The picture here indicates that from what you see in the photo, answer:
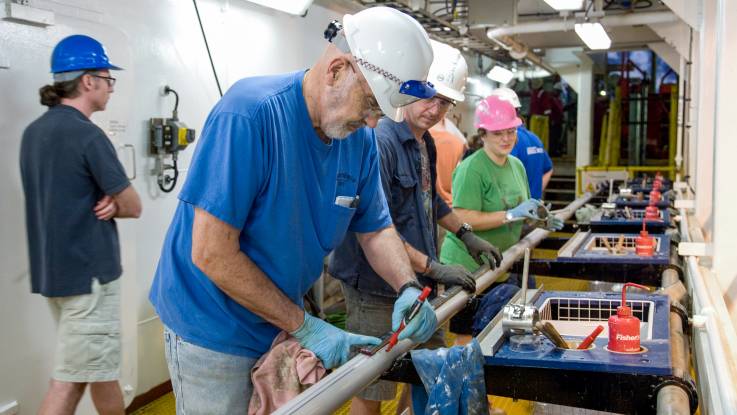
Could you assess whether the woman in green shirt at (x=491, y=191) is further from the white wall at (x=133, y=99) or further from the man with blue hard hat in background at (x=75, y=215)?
the white wall at (x=133, y=99)

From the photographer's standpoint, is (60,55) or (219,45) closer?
(60,55)

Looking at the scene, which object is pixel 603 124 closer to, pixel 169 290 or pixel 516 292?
pixel 516 292

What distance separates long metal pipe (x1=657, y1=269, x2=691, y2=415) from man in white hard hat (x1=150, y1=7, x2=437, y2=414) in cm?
63

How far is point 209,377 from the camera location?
1987 mm

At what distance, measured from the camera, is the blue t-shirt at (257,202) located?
1778mm

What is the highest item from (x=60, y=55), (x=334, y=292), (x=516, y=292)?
(x=60, y=55)

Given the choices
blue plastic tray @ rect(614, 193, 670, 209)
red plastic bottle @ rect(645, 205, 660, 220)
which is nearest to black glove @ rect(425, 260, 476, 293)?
red plastic bottle @ rect(645, 205, 660, 220)

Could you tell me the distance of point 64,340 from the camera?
10.9 ft

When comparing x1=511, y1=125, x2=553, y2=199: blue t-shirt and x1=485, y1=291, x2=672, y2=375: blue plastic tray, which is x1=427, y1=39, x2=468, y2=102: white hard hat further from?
x1=511, y1=125, x2=553, y2=199: blue t-shirt

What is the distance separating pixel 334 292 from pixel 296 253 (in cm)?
488

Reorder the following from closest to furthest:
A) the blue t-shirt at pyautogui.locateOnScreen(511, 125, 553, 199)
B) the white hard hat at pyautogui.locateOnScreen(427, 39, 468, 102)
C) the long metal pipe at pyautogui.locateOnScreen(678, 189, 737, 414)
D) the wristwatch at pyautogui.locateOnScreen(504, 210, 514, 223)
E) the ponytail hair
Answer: the long metal pipe at pyautogui.locateOnScreen(678, 189, 737, 414) → the white hard hat at pyautogui.locateOnScreen(427, 39, 468, 102) → the ponytail hair → the wristwatch at pyautogui.locateOnScreen(504, 210, 514, 223) → the blue t-shirt at pyautogui.locateOnScreen(511, 125, 553, 199)

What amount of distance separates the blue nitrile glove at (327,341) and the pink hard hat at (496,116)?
2.16 metres

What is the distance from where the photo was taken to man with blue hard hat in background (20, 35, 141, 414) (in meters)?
3.26

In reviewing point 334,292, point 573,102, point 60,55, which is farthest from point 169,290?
point 573,102
